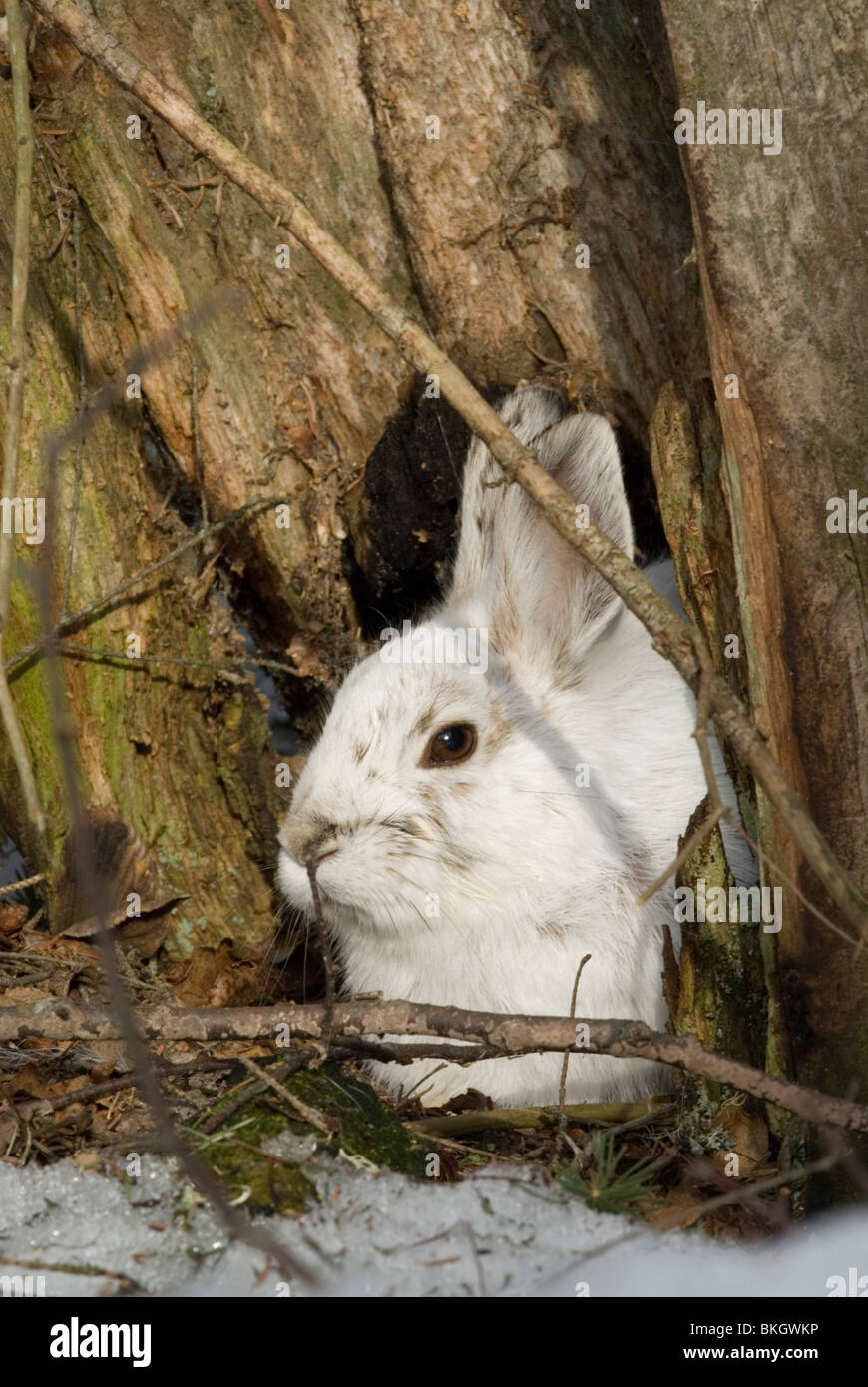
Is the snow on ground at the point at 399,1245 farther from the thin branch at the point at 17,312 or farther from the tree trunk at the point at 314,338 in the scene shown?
the thin branch at the point at 17,312

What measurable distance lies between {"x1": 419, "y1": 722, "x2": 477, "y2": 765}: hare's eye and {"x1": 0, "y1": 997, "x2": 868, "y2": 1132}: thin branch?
869 mm

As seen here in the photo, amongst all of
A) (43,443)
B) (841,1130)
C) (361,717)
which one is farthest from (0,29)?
(841,1130)

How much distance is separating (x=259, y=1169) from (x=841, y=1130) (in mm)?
1374

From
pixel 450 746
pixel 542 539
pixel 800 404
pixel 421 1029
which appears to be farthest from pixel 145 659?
pixel 800 404

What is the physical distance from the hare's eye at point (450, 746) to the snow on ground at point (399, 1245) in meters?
1.34

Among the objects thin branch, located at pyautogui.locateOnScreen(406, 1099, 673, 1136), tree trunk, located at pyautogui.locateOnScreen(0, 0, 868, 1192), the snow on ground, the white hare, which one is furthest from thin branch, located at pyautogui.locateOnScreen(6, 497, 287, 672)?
thin branch, located at pyautogui.locateOnScreen(406, 1099, 673, 1136)

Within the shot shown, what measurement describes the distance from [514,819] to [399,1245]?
4.76 ft

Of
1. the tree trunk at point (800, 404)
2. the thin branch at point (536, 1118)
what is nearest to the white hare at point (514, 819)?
the thin branch at point (536, 1118)

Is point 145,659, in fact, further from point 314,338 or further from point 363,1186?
point 363,1186

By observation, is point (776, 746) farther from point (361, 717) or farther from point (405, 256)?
point (405, 256)

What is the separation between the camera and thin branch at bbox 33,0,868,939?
9.23 feet

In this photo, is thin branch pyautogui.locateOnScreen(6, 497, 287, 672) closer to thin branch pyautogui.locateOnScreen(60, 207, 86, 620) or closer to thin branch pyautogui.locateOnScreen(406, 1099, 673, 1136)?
thin branch pyautogui.locateOnScreen(60, 207, 86, 620)

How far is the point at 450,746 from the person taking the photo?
404 cm

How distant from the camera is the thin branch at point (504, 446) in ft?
9.23
